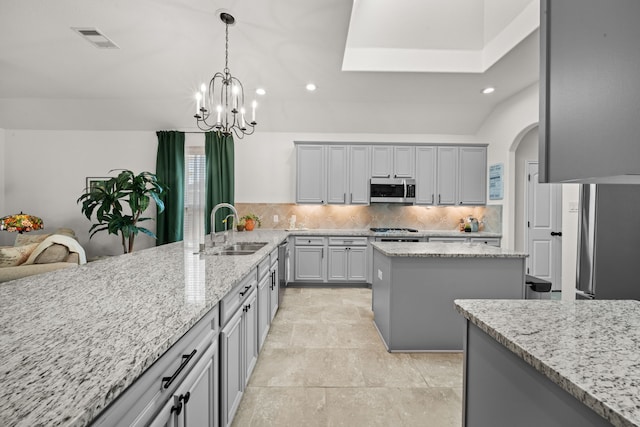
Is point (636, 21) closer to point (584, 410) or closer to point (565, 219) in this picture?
point (584, 410)

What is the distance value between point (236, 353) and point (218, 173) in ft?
13.5

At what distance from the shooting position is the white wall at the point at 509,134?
4.23 m

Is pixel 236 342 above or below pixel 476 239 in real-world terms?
below

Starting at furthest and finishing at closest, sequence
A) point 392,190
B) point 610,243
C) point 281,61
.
A: point 392,190, point 281,61, point 610,243

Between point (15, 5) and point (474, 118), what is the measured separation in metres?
6.30

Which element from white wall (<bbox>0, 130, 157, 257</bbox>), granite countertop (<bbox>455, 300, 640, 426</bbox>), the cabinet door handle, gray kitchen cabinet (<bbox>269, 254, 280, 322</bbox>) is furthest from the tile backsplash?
the cabinet door handle

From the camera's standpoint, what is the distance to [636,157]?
41 centimetres

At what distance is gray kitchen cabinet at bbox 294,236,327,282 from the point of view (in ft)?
15.8

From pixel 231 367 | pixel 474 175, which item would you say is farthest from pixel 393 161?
pixel 231 367

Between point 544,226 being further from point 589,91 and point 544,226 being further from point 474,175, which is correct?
point 589,91

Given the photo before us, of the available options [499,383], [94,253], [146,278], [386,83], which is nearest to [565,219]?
[386,83]

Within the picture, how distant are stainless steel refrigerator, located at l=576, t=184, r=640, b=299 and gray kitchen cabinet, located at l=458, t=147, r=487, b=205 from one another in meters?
3.26

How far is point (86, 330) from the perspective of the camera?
35.2 inches

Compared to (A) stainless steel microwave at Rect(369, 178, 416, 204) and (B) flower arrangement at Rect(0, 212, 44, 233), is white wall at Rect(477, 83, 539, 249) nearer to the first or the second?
(A) stainless steel microwave at Rect(369, 178, 416, 204)
